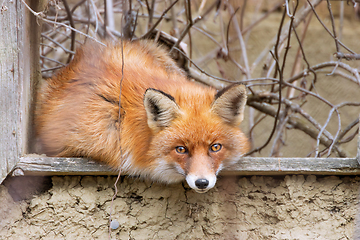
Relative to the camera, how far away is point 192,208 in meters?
2.58

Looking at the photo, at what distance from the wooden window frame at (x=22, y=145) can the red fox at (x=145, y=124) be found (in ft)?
0.42

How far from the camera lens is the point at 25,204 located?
246 centimetres

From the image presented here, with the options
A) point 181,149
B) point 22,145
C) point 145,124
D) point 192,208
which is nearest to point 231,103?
point 181,149

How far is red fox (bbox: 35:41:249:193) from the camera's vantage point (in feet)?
7.80

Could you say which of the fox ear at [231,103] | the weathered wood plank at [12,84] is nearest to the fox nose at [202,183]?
the fox ear at [231,103]

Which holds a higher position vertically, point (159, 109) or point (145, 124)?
point (159, 109)

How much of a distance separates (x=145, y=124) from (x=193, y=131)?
1.21 ft

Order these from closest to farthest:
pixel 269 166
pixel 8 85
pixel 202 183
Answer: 1. pixel 202 183
2. pixel 8 85
3. pixel 269 166

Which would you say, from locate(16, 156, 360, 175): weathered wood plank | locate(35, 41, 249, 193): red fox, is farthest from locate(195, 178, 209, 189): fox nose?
locate(16, 156, 360, 175): weathered wood plank

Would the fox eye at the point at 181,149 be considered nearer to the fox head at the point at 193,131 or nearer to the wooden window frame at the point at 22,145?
the fox head at the point at 193,131

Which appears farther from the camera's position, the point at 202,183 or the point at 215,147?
the point at 215,147

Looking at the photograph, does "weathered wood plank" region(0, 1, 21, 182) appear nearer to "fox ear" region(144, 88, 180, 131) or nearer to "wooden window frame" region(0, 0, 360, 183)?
"wooden window frame" region(0, 0, 360, 183)

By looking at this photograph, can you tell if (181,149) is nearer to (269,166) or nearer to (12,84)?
(269,166)

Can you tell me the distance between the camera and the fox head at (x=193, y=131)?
2.36 metres
